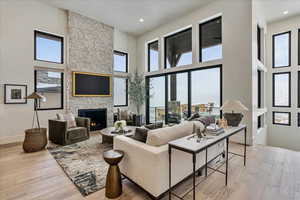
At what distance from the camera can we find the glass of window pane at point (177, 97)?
580 cm

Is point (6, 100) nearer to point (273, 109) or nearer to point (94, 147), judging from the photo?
point (94, 147)

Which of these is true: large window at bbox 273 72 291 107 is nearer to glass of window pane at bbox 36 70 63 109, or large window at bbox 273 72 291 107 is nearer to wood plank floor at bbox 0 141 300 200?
wood plank floor at bbox 0 141 300 200

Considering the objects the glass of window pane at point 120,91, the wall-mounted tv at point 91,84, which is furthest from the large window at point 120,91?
the wall-mounted tv at point 91,84

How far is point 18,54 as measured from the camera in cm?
443

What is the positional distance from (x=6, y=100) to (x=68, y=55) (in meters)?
2.27

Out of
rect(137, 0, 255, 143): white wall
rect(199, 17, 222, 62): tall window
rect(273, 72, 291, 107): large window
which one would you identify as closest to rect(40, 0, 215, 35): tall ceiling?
rect(137, 0, 255, 143): white wall

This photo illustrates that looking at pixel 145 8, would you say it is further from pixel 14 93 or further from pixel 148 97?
pixel 14 93

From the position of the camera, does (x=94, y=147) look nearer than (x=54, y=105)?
Yes

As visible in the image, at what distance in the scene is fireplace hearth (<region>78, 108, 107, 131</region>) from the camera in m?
5.87

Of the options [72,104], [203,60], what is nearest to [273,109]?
[203,60]

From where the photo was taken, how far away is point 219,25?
4910 mm

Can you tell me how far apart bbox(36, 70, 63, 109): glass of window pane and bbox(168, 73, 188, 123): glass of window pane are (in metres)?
4.23

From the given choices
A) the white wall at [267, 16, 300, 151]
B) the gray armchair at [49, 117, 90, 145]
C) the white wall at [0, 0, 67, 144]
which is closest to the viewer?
the gray armchair at [49, 117, 90, 145]

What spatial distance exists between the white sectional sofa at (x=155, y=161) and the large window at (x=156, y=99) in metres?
4.37
